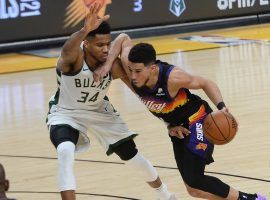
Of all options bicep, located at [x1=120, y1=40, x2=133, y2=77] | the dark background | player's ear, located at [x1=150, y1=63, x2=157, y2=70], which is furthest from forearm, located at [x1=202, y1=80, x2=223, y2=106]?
the dark background

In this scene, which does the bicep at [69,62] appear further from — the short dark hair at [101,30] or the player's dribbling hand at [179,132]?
the player's dribbling hand at [179,132]

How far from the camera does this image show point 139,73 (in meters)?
5.53

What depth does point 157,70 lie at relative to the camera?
564 cm

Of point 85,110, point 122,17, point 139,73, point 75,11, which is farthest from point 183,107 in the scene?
point 122,17

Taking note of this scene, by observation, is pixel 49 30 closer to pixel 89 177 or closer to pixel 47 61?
pixel 47 61

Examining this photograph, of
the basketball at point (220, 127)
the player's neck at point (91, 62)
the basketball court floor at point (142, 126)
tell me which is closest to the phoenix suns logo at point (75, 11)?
the basketball court floor at point (142, 126)

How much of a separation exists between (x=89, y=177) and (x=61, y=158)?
1.64 metres

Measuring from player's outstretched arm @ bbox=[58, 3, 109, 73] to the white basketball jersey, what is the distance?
0.35 ft

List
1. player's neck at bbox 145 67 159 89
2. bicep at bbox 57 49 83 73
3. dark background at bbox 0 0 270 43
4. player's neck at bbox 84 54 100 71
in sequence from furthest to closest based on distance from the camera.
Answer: dark background at bbox 0 0 270 43
player's neck at bbox 84 54 100 71
bicep at bbox 57 49 83 73
player's neck at bbox 145 67 159 89

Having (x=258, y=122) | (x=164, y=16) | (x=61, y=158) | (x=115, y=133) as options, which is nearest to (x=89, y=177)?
(x=115, y=133)

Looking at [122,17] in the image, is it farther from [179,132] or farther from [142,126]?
[179,132]

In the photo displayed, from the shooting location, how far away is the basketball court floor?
23.1ft

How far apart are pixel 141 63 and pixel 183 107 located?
0.50m

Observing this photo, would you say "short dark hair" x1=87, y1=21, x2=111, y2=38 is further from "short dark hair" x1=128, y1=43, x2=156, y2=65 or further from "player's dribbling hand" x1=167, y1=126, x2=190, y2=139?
"player's dribbling hand" x1=167, y1=126, x2=190, y2=139
